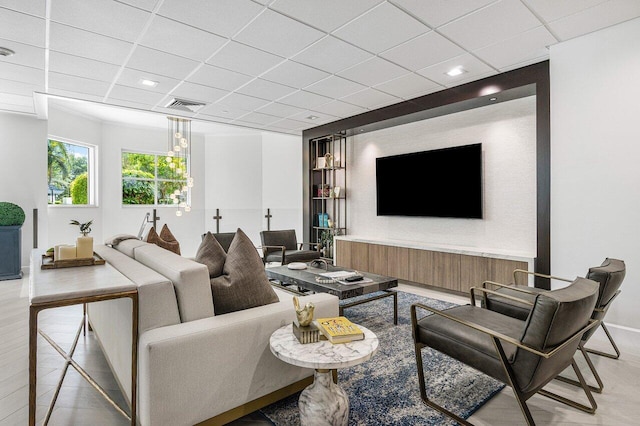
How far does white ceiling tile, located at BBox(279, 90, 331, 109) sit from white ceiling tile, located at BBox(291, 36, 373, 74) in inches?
35.0

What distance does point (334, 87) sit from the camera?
4371 mm

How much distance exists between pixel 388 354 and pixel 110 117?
7215 mm

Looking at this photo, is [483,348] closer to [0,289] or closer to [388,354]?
[388,354]

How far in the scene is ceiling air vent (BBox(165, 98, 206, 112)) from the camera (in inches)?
191

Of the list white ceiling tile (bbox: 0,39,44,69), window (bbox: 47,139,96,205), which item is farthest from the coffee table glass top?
window (bbox: 47,139,96,205)

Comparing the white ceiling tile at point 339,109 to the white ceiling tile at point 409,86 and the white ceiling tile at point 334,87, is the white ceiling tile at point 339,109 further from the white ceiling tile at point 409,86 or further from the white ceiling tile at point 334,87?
the white ceiling tile at point 409,86

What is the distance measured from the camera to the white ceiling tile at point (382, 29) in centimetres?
275

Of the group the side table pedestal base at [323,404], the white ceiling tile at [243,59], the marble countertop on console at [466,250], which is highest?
the white ceiling tile at [243,59]

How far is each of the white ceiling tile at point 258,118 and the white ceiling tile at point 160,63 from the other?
5.81 feet

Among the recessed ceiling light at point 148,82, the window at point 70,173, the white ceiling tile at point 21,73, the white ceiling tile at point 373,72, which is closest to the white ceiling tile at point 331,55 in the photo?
the white ceiling tile at point 373,72

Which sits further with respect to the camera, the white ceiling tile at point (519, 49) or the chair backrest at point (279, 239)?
the chair backrest at point (279, 239)

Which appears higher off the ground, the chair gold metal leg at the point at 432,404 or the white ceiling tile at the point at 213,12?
the white ceiling tile at the point at 213,12

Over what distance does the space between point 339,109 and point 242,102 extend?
1515 mm

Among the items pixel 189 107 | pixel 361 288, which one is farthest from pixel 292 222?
pixel 361 288
